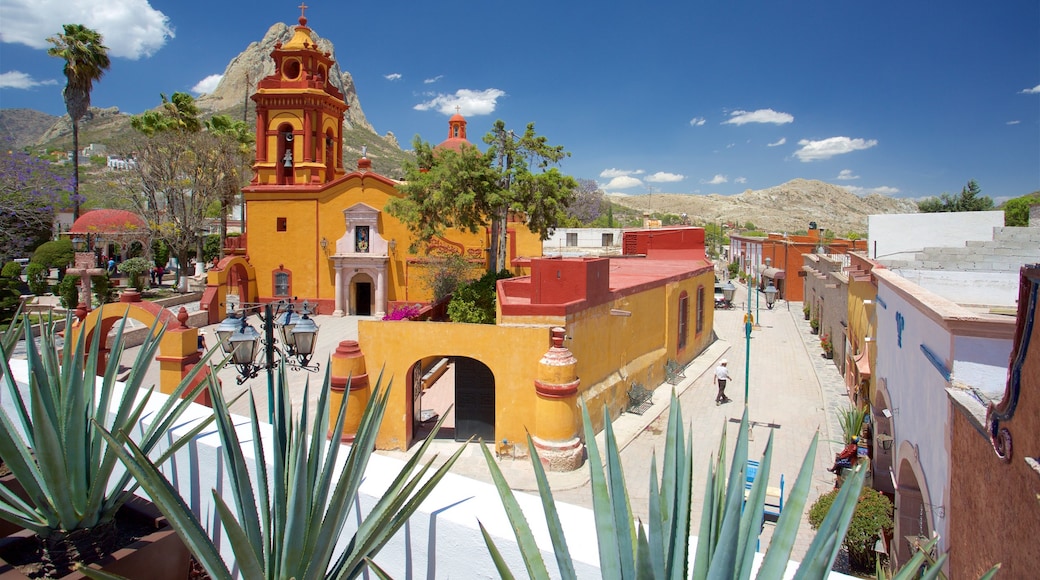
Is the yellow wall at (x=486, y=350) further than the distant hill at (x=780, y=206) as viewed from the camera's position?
No

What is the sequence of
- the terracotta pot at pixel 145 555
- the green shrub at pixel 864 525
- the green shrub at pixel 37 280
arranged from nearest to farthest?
the terracotta pot at pixel 145 555 < the green shrub at pixel 864 525 < the green shrub at pixel 37 280

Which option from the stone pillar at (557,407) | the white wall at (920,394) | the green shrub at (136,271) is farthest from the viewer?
the green shrub at (136,271)

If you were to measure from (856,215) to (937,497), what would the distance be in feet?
410

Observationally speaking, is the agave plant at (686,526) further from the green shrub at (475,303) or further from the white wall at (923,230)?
the white wall at (923,230)

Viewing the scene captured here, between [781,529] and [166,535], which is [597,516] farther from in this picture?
[166,535]

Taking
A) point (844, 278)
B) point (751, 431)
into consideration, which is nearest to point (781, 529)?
point (751, 431)

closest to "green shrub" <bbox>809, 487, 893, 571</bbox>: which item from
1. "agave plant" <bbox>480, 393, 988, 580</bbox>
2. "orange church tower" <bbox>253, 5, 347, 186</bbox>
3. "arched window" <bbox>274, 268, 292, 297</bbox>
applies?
"agave plant" <bbox>480, 393, 988, 580</bbox>

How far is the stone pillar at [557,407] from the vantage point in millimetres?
→ 10359

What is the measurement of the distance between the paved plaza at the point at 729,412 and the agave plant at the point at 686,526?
2.99 m

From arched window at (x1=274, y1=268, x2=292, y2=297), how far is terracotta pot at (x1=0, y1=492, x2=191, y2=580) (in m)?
24.6

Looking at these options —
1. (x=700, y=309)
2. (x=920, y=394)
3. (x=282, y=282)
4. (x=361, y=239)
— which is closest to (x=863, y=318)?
(x=920, y=394)

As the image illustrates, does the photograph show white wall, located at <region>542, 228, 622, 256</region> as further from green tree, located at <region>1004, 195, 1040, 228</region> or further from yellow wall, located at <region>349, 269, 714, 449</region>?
yellow wall, located at <region>349, 269, 714, 449</region>

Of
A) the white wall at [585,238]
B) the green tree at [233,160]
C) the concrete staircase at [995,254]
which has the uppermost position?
the green tree at [233,160]

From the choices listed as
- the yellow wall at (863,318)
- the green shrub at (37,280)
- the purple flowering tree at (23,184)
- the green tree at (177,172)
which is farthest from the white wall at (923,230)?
the green shrub at (37,280)
